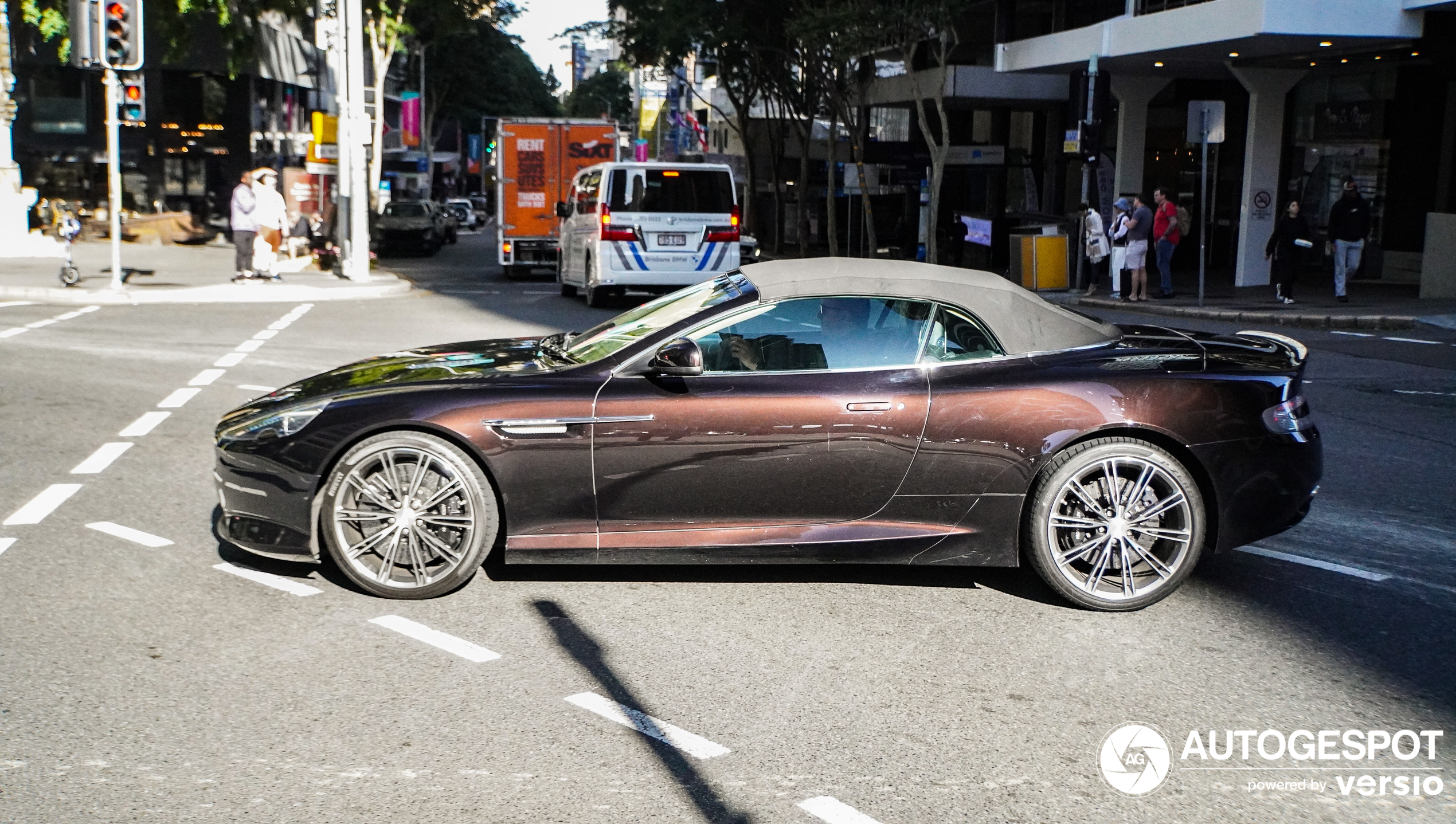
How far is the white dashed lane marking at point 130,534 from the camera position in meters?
6.89

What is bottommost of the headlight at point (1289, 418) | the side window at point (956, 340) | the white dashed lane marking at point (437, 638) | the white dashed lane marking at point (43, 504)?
the white dashed lane marking at point (43, 504)

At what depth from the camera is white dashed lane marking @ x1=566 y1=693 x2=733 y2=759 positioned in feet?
14.3

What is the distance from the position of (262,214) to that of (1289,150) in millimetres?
21021

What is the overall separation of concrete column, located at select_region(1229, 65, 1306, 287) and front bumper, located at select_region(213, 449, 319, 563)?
24366 millimetres

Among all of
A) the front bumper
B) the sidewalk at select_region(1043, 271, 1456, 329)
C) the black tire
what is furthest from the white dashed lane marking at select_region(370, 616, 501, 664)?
the black tire

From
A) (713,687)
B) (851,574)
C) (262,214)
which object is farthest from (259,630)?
(262,214)

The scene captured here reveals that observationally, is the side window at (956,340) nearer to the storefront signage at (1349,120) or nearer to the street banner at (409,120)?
the storefront signage at (1349,120)

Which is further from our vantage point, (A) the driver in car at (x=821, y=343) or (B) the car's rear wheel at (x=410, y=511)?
→ (A) the driver in car at (x=821, y=343)

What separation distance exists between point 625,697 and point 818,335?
1903 millimetres

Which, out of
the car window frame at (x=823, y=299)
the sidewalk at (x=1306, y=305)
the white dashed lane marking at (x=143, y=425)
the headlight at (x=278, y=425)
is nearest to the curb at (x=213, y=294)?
the white dashed lane marking at (x=143, y=425)

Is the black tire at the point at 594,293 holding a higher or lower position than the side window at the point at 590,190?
lower

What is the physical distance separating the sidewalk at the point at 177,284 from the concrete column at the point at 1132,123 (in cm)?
1560

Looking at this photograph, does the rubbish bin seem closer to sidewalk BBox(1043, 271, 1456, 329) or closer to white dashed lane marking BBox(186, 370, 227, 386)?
sidewalk BBox(1043, 271, 1456, 329)

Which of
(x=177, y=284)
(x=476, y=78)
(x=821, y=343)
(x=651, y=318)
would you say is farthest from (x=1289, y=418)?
(x=476, y=78)
